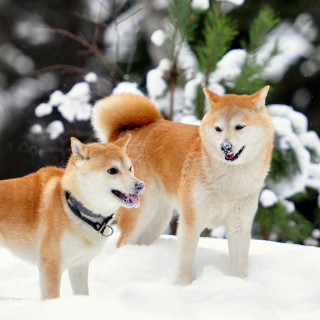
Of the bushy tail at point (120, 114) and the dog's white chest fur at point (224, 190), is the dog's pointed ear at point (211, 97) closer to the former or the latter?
the dog's white chest fur at point (224, 190)

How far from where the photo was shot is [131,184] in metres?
2.31

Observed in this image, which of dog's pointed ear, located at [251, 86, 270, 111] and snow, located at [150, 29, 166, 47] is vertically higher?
snow, located at [150, 29, 166, 47]

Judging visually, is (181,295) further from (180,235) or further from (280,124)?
(280,124)

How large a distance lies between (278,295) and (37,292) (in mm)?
1476

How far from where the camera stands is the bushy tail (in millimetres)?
3566

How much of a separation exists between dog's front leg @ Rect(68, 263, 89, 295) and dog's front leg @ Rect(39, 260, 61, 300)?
249mm

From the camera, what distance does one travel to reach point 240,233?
2.90 meters

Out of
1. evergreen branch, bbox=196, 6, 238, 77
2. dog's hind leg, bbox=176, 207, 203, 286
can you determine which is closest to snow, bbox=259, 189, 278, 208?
evergreen branch, bbox=196, 6, 238, 77

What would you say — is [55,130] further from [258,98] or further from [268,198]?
[258,98]

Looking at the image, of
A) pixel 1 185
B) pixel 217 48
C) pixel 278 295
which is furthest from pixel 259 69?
pixel 1 185

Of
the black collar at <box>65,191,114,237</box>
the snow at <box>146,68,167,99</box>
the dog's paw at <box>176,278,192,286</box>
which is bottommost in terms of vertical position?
the dog's paw at <box>176,278,192,286</box>

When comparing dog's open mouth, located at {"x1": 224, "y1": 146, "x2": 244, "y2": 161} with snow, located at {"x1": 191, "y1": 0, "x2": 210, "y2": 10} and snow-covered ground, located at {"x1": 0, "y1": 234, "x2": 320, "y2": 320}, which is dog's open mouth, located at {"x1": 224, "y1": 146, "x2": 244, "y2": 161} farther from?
snow, located at {"x1": 191, "y1": 0, "x2": 210, "y2": 10}

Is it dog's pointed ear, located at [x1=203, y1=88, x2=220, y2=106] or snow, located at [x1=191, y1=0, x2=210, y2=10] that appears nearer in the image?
dog's pointed ear, located at [x1=203, y1=88, x2=220, y2=106]

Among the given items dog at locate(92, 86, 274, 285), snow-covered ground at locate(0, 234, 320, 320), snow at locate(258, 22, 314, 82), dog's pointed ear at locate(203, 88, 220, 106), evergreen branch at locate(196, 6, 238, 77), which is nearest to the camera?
snow-covered ground at locate(0, 234, 320, 320)
